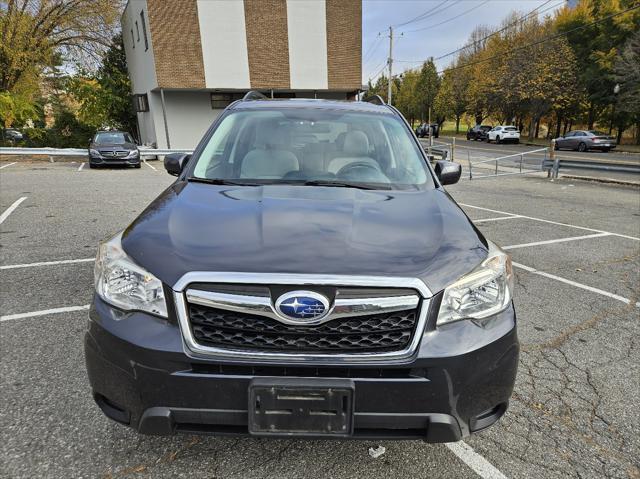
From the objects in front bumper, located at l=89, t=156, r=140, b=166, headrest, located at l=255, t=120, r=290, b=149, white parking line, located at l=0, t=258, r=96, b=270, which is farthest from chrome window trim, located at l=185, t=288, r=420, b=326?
front bumper, located at l=89, t=156, r=140, b=166

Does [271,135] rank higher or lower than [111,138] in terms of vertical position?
higher

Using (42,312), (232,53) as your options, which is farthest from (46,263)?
(232,53)

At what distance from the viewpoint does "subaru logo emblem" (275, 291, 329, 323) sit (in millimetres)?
1691

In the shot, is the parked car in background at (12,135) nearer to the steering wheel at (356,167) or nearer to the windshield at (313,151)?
the windshield at (313,151)

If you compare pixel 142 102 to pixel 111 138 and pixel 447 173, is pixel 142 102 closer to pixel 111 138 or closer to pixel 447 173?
pixel 111 138

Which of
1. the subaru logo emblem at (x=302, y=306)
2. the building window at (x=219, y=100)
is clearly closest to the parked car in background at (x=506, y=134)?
the building window at (x=219, y=100)

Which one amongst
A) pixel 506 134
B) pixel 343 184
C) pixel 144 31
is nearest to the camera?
pixel 343 184

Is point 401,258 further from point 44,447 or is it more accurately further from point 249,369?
point 44,447

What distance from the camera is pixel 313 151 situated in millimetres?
3094

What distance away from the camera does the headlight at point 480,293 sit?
5.87ft

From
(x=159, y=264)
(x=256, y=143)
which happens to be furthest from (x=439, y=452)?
(x=256, y=143)

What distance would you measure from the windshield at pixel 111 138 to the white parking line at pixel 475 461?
1672 cm

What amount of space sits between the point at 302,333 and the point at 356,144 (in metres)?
1.87

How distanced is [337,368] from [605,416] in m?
1.87
